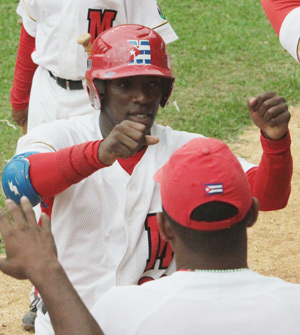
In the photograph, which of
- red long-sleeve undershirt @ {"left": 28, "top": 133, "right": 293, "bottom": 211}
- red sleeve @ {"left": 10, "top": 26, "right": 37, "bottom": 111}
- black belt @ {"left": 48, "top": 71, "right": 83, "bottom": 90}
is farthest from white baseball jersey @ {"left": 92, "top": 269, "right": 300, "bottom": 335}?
Answer: red sleeve @ {"left": 10, "top": 26, "right": 37, "bottom": 111}

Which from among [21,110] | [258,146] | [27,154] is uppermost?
[27,154]

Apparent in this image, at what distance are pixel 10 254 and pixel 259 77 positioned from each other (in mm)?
7232

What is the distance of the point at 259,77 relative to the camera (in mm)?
9180

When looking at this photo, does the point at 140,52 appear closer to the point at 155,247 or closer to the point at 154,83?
the point at 154,83

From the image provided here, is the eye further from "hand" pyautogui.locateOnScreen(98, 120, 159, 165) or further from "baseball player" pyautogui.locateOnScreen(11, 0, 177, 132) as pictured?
"baseball player" pyautogui.locateOnScreen(11, 0, 177, 132)

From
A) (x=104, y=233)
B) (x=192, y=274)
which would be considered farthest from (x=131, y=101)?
(x=192, y=274)

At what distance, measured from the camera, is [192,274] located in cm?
220

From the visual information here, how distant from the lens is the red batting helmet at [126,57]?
3400mm

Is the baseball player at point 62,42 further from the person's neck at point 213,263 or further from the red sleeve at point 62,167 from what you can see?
the person's neck at point 213,263

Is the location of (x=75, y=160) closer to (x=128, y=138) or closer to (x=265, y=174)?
(x=128, y=138)

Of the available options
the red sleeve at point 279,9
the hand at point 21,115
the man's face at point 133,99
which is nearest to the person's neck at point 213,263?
the man's face at point 133,99

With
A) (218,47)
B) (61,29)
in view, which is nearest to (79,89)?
(61,29)

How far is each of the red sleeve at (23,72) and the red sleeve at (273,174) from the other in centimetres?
240

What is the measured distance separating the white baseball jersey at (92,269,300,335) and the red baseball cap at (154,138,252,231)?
17 centimetres
